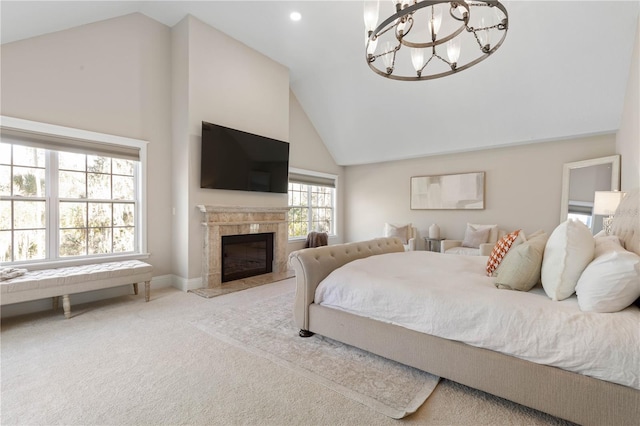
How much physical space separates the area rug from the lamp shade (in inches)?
118

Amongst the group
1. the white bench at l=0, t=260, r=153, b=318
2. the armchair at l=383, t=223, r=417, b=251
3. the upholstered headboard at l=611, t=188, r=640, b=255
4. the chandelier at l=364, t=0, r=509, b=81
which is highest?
the chandelier at l=364, t=0, r=509, b=81

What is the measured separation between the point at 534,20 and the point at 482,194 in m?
3.02

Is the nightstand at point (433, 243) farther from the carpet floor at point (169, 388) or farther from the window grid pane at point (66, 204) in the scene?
the window grid pane at point (66, 204)

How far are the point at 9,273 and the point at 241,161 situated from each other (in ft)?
9.44

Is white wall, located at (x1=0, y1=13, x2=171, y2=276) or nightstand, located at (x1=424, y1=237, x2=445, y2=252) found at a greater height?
white wall, located at (x1=0, y1=13, x2=171, y2=276)

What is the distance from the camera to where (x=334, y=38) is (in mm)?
4457

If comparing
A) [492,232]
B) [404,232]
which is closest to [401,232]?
[404,232]

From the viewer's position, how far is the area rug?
179 centimetres

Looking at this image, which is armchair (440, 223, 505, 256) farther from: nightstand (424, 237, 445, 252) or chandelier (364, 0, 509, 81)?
chandelier (364, 0, 509, 81)

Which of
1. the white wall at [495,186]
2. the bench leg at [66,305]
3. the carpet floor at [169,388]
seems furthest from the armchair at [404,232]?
the bench leg at [66,305]

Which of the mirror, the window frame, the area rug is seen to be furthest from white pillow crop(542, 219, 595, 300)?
the window frame

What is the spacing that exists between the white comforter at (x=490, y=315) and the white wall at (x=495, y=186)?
3676mm

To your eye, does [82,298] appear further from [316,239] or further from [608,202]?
[608,202]

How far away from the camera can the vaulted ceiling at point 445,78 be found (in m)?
3.42
